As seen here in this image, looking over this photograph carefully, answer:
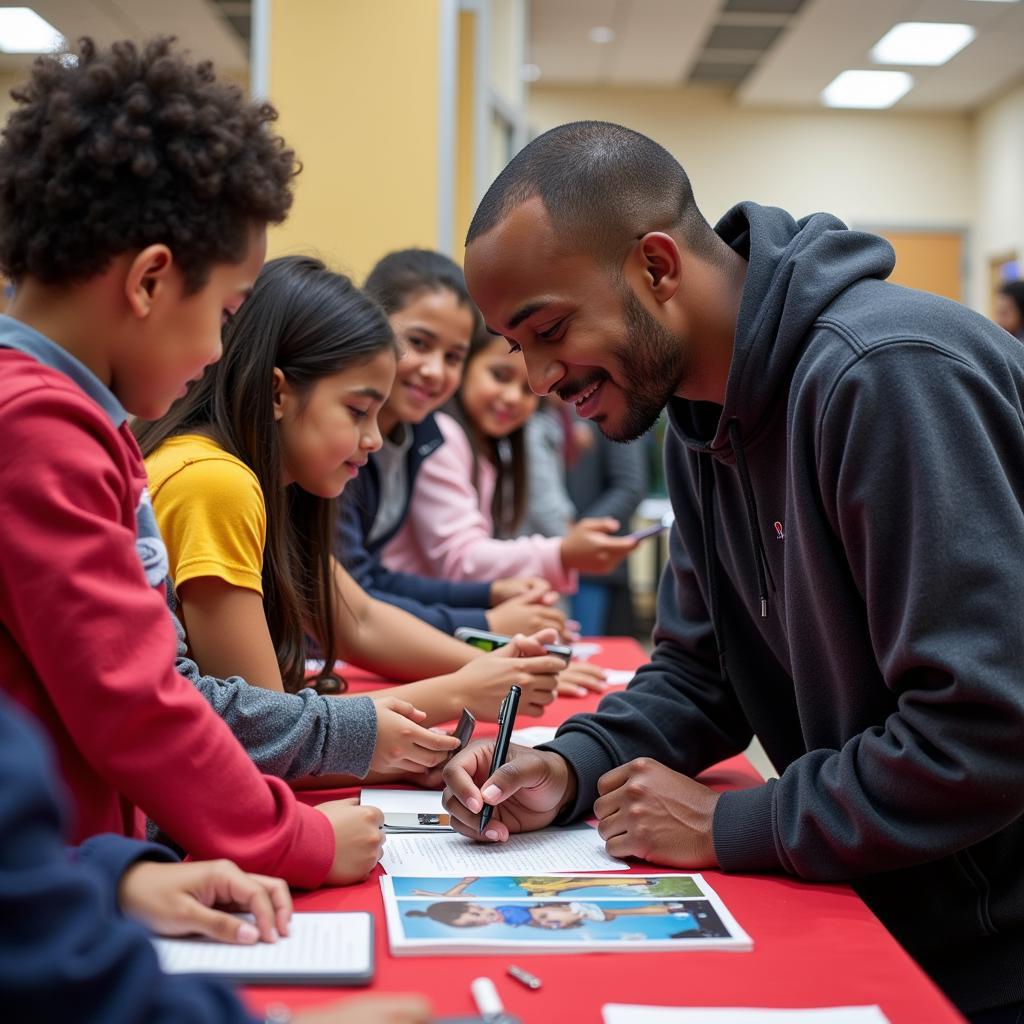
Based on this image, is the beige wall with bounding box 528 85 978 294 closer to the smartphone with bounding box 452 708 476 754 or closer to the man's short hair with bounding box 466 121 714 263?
the man's short hair with bounding box 466 121 714 263

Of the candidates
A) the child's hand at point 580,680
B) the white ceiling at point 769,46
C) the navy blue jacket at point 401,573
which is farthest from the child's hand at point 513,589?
the white ceiling at point 769,46

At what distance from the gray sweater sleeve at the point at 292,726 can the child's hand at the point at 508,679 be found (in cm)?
30

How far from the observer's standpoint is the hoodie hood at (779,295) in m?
1.23

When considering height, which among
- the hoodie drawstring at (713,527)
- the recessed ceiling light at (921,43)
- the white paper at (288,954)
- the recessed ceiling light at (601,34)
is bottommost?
the white paper at (288,954)

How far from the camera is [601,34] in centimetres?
743

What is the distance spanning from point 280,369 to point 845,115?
26.8ft

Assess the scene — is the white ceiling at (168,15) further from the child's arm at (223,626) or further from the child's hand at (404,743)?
the child's hand at (404,743)

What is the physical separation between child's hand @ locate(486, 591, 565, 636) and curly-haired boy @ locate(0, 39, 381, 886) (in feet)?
4.02

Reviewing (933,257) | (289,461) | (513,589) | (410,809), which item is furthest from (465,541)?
(933,257)

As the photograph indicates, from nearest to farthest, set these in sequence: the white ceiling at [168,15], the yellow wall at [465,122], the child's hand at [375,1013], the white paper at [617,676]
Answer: the child's hand at [375,1013] < the white paper at [617,676] < the white ceiling at [168,15] < the yellow wall at [465,122]

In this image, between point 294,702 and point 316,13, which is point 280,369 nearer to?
point 294,702

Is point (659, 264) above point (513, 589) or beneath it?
above

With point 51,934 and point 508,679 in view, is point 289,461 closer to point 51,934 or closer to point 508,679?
point 508,679

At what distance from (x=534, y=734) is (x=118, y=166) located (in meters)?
0.99
